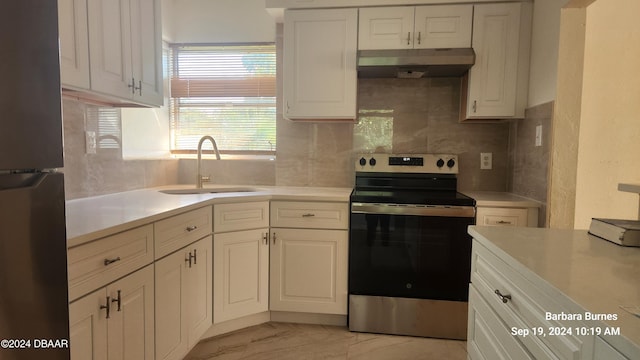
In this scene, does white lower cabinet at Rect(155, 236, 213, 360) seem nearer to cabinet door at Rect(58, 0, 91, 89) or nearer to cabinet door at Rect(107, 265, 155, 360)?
cabinet door at Rect(107, 265, 155, 360)

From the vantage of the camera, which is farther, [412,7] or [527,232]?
[412,7]

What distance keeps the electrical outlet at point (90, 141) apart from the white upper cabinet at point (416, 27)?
5.73 feet

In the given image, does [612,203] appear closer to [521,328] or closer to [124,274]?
[521,328]

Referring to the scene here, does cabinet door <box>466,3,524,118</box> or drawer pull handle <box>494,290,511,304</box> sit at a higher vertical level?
cabinet door <box>466,3,524,118</box>

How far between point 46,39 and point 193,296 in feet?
4.90

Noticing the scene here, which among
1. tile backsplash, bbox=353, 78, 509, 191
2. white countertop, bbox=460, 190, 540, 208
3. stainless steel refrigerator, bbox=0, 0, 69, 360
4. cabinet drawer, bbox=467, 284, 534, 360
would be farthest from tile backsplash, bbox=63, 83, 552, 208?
stainless steel refrigerator, bbox=0, 0, 69, 360

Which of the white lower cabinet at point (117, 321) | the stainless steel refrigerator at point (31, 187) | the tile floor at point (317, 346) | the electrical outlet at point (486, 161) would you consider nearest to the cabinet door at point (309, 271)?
the tile floor at point (317, 346)

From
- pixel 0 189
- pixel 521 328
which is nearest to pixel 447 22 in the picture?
pixel 521 328

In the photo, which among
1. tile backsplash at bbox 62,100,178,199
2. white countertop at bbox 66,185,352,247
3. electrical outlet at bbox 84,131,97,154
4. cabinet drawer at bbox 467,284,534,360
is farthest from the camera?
electrical outlet at bbox 84,131,97,154

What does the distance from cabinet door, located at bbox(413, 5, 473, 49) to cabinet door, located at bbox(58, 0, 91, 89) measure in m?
1.85

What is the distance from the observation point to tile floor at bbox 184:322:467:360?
6.81 ft

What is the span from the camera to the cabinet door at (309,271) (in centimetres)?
233

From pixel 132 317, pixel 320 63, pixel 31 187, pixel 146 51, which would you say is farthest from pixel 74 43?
pixel 320 63

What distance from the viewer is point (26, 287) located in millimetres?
737
